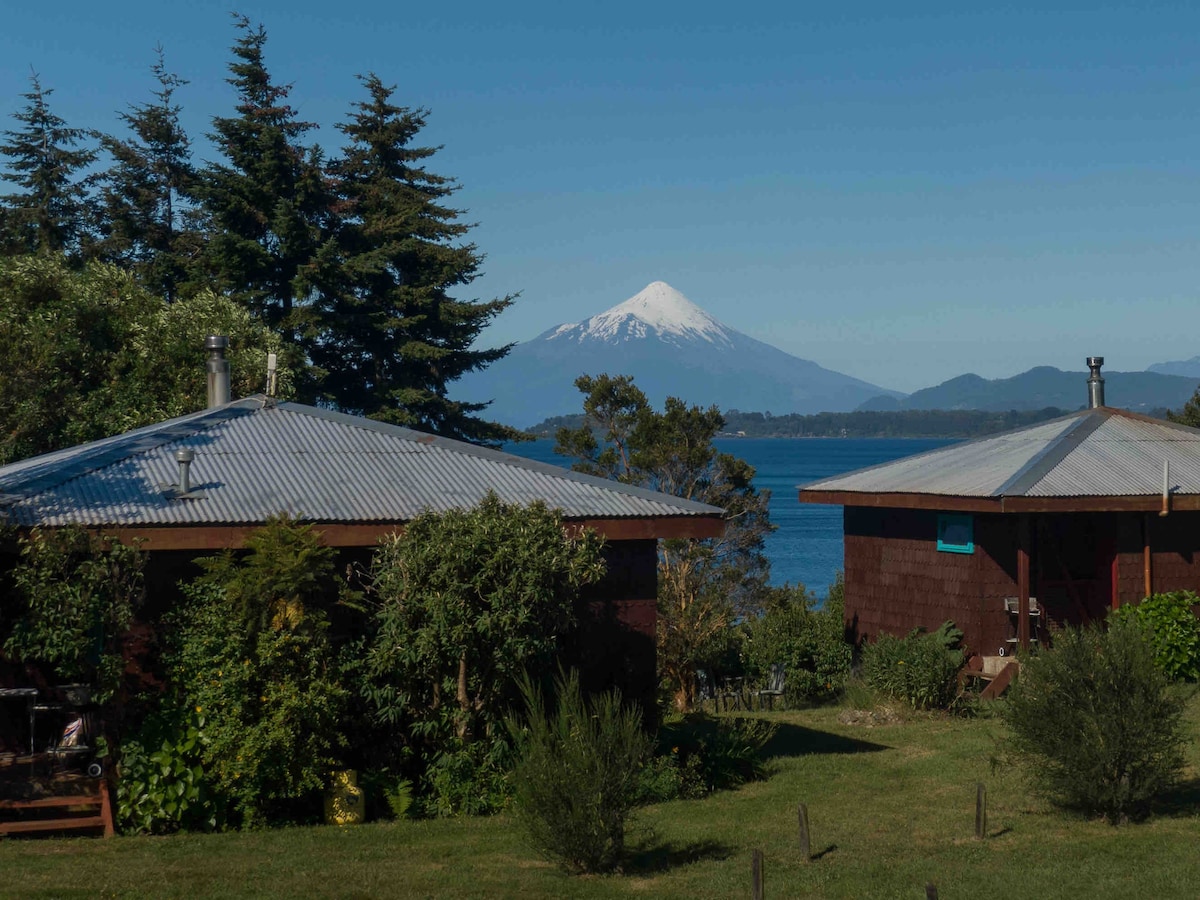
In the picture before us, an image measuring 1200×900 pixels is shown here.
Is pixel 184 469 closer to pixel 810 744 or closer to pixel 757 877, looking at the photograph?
pixel 757 877

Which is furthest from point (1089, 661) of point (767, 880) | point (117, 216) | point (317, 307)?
point (117, 216)

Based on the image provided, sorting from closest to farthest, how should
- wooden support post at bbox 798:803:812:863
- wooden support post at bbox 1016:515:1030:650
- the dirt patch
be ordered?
wooden support post at bbox 798:803:812:863
the dirt patch
wooden support post at bbox 1016:515:1030:650

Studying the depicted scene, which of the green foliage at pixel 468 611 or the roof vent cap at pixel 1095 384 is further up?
the roof vent cap at pixel 1095 384

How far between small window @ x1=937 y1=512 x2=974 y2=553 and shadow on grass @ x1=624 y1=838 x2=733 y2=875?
10.7m

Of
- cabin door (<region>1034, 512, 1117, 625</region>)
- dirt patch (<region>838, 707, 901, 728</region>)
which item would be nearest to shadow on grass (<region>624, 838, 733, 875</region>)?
dirt patch (<region>838, 707, 901, 728</region>)

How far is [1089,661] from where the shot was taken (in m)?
12.1

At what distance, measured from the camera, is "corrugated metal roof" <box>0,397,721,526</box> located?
44.3 ft

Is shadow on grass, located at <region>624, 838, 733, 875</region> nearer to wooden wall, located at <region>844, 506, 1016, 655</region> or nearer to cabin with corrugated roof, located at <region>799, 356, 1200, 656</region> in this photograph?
cabin with corrugated roof, located at <region>799, 356, 1200, 656</region>

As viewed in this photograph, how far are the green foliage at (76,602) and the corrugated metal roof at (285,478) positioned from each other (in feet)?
2.04

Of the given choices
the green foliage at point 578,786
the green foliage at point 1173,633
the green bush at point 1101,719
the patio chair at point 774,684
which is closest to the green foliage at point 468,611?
the green foliage at point 578,786

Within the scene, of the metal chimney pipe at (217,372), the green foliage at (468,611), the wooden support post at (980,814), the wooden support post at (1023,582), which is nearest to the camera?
the wooden support post at (980,814)

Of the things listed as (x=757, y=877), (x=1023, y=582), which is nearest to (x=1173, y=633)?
(x=1023, y=582)

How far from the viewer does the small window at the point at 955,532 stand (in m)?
21.5

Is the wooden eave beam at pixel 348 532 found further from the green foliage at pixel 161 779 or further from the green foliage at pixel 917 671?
the green foliage at pixel 917 671
